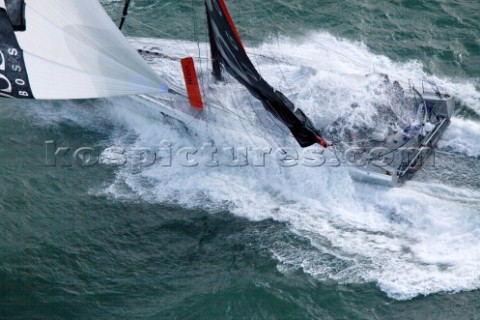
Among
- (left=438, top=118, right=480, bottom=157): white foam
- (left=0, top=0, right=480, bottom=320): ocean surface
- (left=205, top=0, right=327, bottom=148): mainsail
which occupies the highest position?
(left=205, top=0, right=327, bottom=148): mainsail

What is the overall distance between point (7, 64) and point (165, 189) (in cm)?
499

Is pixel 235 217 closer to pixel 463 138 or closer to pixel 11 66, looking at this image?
pixel 11 66

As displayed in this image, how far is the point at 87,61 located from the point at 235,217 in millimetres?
4997

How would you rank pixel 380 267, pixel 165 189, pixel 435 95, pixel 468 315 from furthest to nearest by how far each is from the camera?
pixel 435 95, pixel 165 189, pixel 380 267, pixel 468 315

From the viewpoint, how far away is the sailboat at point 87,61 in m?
13.3

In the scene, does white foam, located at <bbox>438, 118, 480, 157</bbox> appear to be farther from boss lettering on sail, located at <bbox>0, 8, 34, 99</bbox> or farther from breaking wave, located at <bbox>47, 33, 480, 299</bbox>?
boss lettering on sail, located at <bbox>0, 8, 34, 99</bbox>

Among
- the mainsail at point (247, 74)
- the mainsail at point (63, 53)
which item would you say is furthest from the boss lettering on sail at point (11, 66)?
the mainsail at point (247, 74)

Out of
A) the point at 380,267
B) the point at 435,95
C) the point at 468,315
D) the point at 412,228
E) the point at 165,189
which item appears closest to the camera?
the point at 468,315

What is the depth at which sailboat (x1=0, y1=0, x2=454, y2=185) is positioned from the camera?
524 inches

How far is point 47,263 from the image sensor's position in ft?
47.0

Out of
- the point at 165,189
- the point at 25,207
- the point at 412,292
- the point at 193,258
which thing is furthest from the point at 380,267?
the point at 25,207

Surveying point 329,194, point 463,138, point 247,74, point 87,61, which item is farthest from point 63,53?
point 463,138

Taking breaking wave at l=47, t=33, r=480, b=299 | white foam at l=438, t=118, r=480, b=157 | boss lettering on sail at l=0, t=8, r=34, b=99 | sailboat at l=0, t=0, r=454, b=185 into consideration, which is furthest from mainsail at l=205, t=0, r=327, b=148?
boss lettering on sail at l=0, t=8, r=34, b=99

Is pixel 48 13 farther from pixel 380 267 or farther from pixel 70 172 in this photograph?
pixel 380 267
